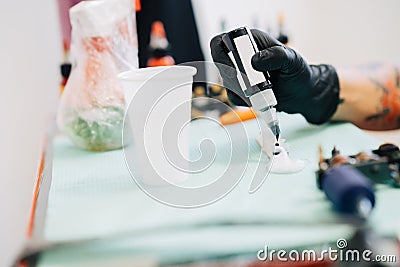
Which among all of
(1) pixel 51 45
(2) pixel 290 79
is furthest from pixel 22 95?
(2) pixel 290 79

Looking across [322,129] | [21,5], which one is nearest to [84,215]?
[322,129]

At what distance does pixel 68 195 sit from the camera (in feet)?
2.03

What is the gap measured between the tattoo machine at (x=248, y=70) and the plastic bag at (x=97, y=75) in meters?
0.23

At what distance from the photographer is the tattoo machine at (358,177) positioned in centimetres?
48

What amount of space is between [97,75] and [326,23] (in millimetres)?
755

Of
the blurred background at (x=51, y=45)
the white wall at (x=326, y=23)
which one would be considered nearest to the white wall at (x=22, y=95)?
the blurred background at (x=51, y=45)

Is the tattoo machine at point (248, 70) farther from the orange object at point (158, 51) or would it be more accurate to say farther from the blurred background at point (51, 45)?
the blurred background at point (51, 45)

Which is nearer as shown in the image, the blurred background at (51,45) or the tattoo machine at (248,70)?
the tattoo machine at (248,70)

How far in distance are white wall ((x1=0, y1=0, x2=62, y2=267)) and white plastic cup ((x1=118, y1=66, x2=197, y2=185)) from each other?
0.55 m

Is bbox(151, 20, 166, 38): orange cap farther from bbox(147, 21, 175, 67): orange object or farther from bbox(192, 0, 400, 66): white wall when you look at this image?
bbox(192, 0, 400, 66): white wall

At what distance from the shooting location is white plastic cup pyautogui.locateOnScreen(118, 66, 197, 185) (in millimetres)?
623

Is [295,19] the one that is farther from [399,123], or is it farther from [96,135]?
[96,135]

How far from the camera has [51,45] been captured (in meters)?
1.18

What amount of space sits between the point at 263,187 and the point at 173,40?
2.10 ft
